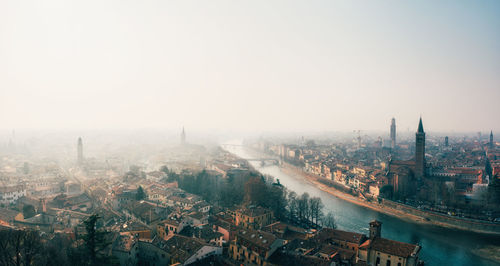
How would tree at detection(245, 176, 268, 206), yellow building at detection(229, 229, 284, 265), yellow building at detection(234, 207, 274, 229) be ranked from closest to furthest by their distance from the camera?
yellow building at detection(229, 229, 284, 265) → yellow building at detection(234, 207, 274, 229) → tree at detection(245, 176, 268, 206)

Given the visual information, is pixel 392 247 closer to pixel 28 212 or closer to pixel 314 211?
pixel 314 211

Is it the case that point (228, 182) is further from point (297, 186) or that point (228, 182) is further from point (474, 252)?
point (474, 252)

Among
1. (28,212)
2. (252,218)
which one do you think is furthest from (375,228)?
(28,212)

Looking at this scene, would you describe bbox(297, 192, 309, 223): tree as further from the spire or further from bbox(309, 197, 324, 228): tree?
the spire

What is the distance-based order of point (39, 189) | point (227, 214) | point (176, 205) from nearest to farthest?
point (227, 214), point (176, 205), point (39, 189)

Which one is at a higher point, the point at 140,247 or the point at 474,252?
the point at 140,247

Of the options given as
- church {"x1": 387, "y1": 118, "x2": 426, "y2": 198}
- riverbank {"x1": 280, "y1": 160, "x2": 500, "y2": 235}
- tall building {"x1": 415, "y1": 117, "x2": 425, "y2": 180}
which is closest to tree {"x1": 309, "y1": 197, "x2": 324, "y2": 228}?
riverbank {"x1": 280, "y1": 160, "x2": 500, "y2": 235}

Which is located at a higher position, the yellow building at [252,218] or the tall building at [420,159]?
the tall building at [420,159]

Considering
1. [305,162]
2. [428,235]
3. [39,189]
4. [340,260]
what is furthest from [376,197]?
[39,189]

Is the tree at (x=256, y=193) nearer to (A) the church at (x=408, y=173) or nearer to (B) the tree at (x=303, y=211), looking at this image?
(B) the tree at (x=303, y=211)

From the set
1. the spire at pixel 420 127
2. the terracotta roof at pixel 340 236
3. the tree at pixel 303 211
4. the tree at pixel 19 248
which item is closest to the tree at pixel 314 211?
the tree at pixel 303 211

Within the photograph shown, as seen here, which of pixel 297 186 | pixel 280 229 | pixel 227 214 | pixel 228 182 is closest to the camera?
pixel 280 229
